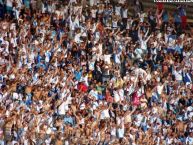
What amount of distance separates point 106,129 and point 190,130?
4504 mm

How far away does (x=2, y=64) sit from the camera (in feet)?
96.5

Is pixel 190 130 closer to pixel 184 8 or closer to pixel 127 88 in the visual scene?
pixel 127 88

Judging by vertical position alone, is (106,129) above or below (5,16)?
below

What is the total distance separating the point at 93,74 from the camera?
3178 centimetres

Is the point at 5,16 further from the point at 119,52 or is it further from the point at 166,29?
the point at 166,29

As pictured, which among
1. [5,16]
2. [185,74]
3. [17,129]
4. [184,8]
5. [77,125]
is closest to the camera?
[17,129]

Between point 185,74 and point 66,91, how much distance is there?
6.88m

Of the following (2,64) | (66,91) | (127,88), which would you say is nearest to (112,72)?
(127,88)

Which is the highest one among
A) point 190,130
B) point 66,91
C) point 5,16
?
point 5,16

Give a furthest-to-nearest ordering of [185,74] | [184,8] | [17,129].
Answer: [184,8] → [185,74] → [17,129]

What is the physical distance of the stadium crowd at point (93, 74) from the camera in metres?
28.2

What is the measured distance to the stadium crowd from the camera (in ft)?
92.6

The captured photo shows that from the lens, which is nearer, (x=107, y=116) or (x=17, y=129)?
(x=17, y=129)

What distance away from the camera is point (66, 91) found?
30.0 m
